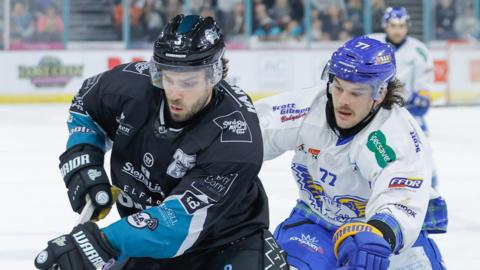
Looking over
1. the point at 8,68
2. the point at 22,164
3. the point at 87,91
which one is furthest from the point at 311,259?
the point at 8,68

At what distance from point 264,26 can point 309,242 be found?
9216mm

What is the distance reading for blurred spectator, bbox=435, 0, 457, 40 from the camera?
12.9m

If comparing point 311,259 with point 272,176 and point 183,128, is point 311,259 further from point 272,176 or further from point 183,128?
point 272,176

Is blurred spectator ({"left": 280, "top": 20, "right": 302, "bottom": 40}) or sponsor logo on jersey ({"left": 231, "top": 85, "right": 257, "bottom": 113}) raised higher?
sponsor logo on jersey ({"left": 231, "top": 85, "right": 257, "bottom": 113})

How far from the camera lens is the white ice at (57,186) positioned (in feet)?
15.0

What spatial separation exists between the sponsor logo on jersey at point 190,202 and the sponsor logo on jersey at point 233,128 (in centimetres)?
17

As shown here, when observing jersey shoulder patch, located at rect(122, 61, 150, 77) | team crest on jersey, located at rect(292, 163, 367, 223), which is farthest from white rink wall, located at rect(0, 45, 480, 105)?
jersey shoulder patch, located at rect(122, 61, 150, 77)

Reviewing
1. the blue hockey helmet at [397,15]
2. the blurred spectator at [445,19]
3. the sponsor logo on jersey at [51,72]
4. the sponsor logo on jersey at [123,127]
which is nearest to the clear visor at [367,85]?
the sponsor logo on jersey at [123,127]

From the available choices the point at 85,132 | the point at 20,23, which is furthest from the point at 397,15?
the point at 20,23

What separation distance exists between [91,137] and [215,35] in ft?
1.61

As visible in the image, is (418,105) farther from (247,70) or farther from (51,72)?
(51,72)

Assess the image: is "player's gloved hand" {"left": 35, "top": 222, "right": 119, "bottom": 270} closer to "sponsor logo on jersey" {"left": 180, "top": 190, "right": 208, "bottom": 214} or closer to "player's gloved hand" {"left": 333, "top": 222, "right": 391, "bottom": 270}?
"sponsor logo on jersey" {"left": 180, "top": 190, "right": 208, "bottom": 214}

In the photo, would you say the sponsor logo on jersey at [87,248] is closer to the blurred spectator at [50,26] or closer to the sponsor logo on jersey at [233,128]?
the sponsor logo on jersey at [233,128]

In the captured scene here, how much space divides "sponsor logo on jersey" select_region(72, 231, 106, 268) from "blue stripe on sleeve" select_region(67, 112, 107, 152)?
1.55 ft
